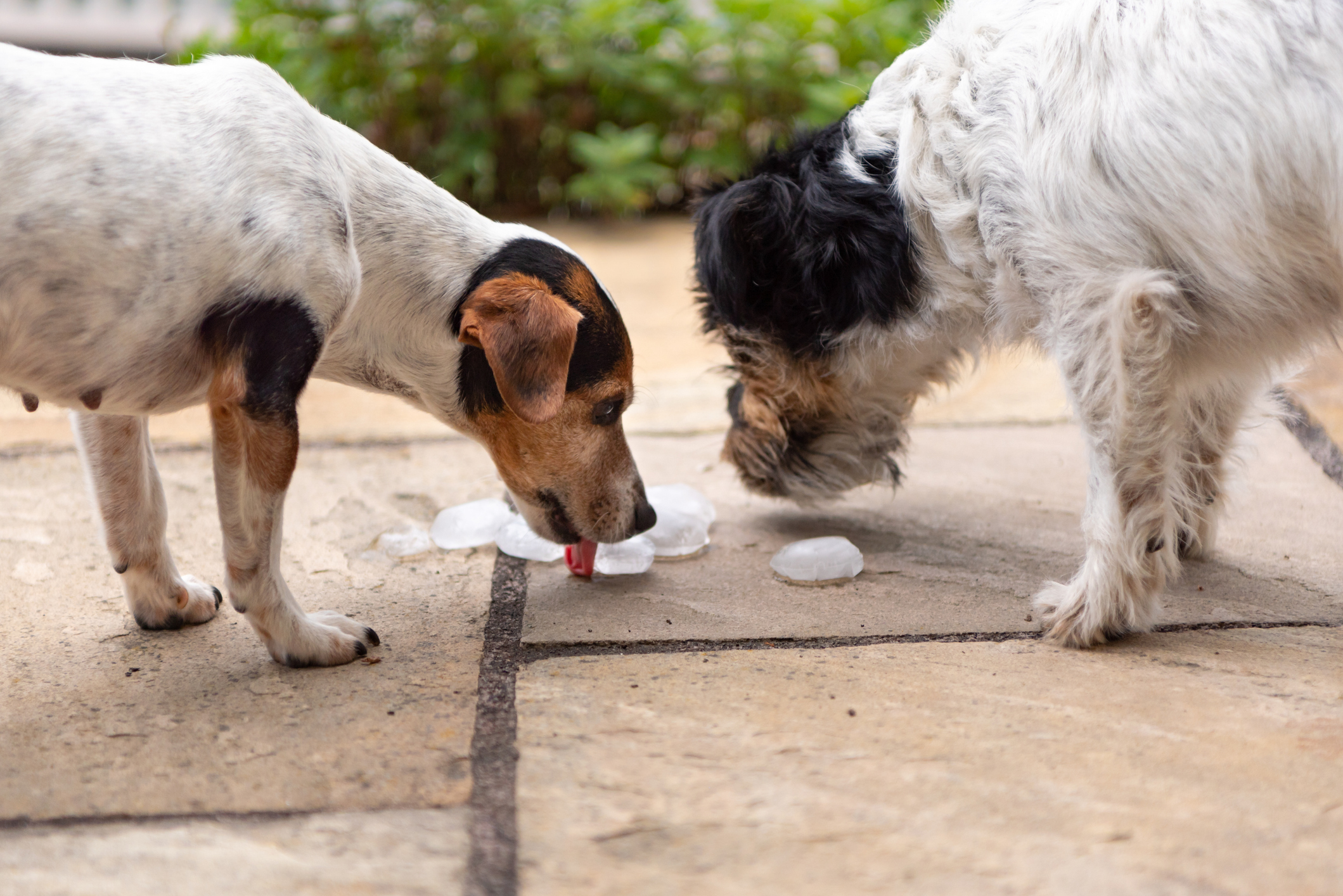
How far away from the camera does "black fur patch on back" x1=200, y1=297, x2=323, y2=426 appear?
2.16 meters

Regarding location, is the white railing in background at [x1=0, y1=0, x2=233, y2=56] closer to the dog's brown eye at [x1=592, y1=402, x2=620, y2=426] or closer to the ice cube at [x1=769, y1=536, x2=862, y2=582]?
the dog's brown eye at [x1=592, y1=402, x2=620, y2=426]

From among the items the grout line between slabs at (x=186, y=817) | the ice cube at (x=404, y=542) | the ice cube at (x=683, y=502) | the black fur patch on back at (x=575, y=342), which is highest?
the black fur patch on back at (x=575, y=342)

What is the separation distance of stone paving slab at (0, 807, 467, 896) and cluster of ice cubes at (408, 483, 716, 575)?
122cm

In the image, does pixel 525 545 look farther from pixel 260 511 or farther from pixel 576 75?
pixel 576 75

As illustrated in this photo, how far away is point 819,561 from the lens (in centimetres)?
287

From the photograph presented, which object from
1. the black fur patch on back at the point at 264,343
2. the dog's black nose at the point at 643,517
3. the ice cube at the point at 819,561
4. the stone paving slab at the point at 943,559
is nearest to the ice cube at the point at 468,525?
the stone paving slab at the point at 943,559

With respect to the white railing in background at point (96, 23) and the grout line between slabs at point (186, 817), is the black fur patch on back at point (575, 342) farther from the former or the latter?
the white railing in background at point (96, 23)

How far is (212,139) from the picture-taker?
219 cm

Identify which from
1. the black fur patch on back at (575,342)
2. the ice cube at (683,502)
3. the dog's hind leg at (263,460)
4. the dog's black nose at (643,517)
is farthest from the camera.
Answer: the ice cube at (683,502)

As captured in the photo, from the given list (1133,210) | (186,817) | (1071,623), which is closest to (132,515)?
(186,817)

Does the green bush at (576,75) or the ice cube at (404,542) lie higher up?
the green bush at (576,75)

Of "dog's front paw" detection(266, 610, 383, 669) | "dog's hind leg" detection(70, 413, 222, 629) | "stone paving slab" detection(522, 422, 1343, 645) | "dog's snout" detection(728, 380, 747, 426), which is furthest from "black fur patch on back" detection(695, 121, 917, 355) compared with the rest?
"dog's hind leg" detection(70, 413, 222, 629)

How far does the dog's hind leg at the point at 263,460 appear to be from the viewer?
217cm

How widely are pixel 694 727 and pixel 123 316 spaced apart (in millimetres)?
1243
